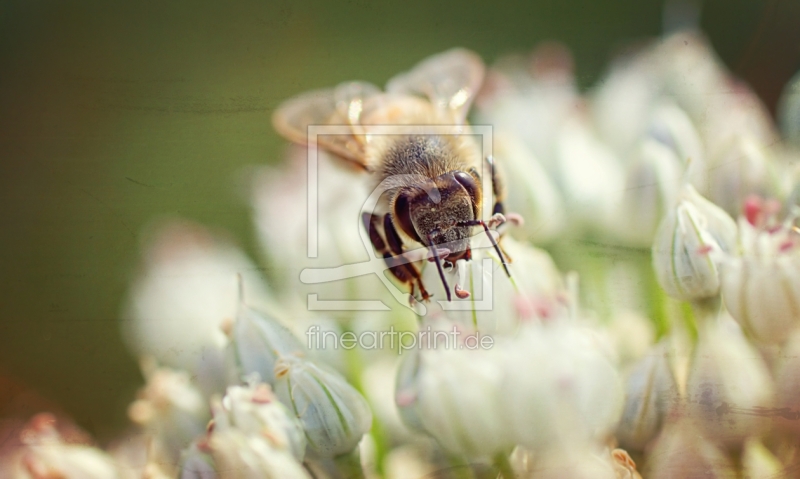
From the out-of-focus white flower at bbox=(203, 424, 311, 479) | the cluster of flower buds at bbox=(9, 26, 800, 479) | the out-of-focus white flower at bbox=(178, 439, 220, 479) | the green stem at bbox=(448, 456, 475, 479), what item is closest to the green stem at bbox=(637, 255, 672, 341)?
the cluster of flower buds at bbox=(9, 26, 800, 479)

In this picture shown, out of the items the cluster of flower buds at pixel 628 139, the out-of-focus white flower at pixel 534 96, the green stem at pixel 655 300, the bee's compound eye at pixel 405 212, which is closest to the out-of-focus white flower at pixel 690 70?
the cluster of flower buds at pixel 628 139

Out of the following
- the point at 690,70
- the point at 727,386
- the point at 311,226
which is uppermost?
the point at 690,70

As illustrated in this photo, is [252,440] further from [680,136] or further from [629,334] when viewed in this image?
[680,136]

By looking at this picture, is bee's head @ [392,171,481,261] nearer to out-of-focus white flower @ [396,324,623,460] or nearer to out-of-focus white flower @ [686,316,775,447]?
out-of-focus white flower @ [396,324,623,460]

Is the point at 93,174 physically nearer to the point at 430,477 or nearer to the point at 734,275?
the point at 430,477

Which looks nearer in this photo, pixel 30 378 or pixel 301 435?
pixel 301 435

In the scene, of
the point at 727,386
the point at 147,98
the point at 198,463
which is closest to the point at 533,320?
the point at 727,386

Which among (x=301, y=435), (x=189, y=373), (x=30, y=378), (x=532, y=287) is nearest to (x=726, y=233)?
(x=532, y=287)
